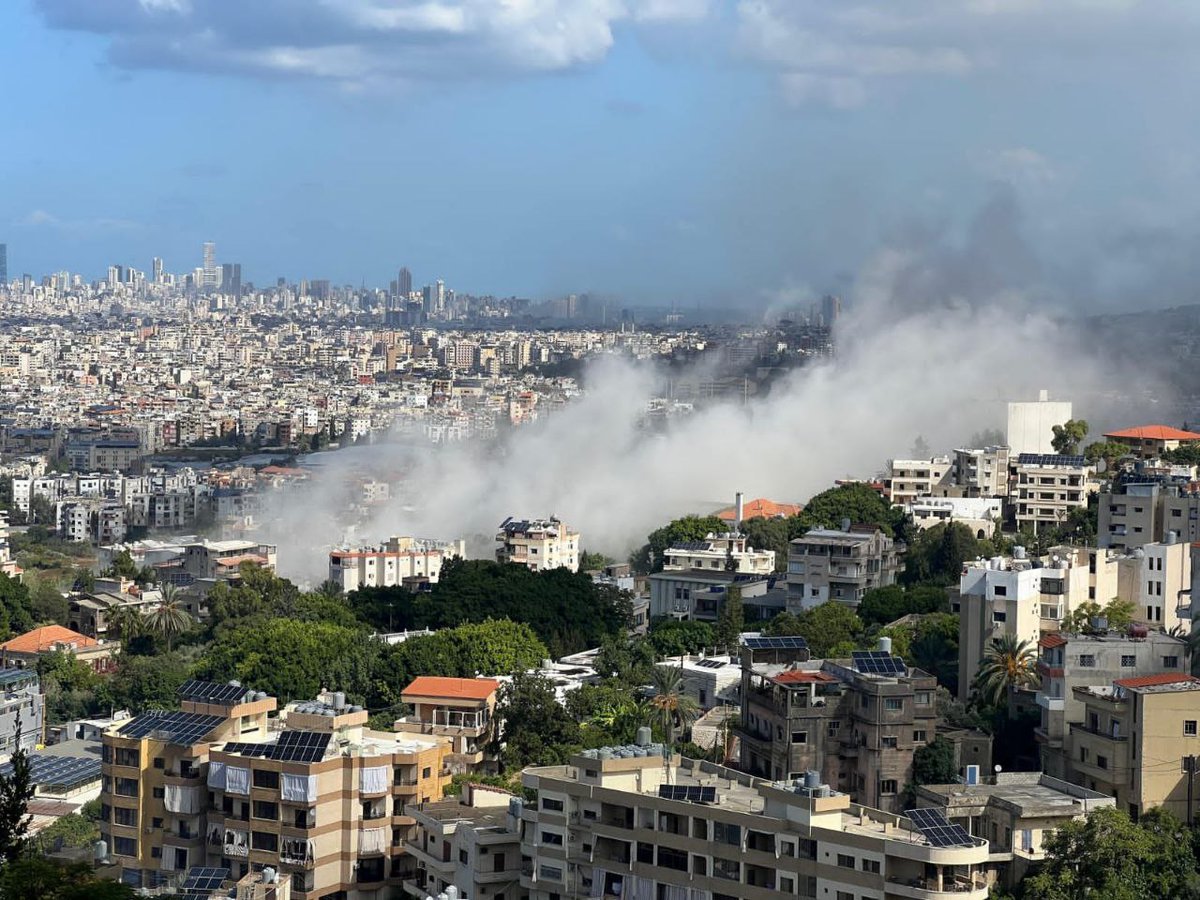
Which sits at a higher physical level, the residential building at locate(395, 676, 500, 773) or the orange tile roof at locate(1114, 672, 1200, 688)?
the orange tile roof at locate(1114, 672, 1200, 688)

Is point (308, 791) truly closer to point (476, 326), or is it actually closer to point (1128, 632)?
point (1128, 632)

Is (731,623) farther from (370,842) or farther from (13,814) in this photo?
(13,814)

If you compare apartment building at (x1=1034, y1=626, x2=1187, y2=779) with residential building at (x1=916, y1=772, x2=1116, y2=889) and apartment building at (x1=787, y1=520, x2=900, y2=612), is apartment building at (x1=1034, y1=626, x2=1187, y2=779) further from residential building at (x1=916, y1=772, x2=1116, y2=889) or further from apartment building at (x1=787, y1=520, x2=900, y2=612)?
apartment building at (x1=787, y1=520, x2=900, y2=612)

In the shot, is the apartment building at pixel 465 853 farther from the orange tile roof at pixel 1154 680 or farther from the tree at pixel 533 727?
the orange tile roof at pixel 1154 680

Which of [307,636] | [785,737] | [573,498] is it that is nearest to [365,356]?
[573,498]

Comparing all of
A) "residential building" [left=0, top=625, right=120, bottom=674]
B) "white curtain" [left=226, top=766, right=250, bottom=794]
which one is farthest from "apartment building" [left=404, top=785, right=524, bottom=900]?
"residential building" [left=0, top=625, right=120, bottom=674]

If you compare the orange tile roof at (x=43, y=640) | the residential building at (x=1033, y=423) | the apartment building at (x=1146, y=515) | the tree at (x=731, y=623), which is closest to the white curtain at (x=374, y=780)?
the tree at (x=731, y=623)
